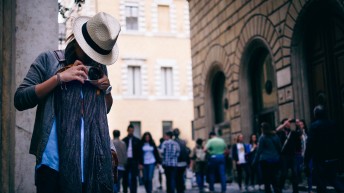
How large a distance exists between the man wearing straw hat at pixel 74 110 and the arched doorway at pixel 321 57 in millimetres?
9607

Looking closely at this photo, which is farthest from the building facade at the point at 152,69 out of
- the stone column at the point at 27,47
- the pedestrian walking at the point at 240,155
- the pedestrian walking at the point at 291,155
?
the stone column at the point at 27,47

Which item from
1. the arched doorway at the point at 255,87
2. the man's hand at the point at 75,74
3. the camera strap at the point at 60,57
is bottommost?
the man's hand at the point at 75,74

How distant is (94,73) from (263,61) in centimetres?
1379

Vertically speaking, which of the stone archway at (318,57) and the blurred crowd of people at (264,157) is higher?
the stone archway at (318,57)

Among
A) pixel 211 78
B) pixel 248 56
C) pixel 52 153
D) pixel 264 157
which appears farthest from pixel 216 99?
pixel 52 153

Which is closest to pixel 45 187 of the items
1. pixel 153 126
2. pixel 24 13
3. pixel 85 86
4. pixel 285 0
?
pixel 85 86

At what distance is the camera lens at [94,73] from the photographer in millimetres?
2797

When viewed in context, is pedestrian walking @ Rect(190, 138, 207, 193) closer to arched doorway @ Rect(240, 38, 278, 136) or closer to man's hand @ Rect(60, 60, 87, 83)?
arched doorway @ Rect(240, 38, 278, 136)

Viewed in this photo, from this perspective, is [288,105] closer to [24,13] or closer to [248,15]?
[248,15]

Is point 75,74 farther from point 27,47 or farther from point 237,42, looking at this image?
point 237,42

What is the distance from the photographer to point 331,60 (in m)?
12.2

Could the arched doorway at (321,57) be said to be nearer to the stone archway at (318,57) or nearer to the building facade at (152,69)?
the stone archway at (318,57)

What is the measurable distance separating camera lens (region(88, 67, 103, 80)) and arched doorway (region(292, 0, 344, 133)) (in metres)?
9.61

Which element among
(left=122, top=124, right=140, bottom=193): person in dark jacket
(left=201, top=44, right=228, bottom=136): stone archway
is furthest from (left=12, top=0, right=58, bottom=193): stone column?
(left=201, top=44, right=228, bottom=136): stone archway
